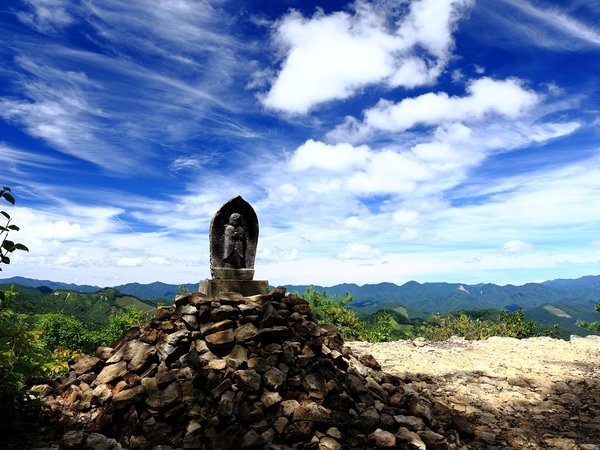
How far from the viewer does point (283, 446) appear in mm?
6996

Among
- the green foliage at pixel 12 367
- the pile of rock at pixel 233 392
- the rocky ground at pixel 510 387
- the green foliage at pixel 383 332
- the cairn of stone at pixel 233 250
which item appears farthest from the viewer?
the green foliage at pixel 383 332

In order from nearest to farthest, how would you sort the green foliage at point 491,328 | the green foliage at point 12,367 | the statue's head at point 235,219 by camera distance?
the green foliage at point 12,367
the statue's head at point 235,219
the green foliage at point 491,328

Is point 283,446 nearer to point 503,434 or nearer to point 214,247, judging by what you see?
point 503,434

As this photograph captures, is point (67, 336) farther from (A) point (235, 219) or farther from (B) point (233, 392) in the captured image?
(B) point (233, 392)

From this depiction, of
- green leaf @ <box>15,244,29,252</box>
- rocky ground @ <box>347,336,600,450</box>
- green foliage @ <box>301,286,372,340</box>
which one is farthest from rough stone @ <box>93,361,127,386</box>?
green foliage @ <box>301,286,372,340</box>

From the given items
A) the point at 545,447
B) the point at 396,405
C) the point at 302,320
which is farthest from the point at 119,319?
the point at 545,447

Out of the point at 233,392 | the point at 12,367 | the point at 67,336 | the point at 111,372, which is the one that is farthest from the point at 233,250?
the point at 67,336

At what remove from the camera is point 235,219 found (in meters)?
12.0

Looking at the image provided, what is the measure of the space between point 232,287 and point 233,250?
1.22 metres

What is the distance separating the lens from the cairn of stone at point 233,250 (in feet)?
36.9

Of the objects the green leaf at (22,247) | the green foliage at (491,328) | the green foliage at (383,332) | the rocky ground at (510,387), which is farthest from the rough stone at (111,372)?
the green foliage at (491,328)

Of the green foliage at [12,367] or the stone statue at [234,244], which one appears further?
the stone statue at [234,244]

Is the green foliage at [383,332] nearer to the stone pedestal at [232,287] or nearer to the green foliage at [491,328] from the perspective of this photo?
the green foliage at [491,328]

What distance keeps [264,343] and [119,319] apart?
30652 millimetres
